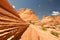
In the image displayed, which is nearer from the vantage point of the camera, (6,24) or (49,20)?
(6,24)

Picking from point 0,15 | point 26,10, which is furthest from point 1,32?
point 26,10

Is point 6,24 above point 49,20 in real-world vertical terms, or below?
below

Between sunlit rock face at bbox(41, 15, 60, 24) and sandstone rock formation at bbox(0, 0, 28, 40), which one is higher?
sunlit rock face at bbox(41, 15, 60, 24)

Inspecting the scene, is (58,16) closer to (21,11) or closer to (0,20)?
(21,11)

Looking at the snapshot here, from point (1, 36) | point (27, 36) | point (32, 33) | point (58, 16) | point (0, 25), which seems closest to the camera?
point (1, 36)

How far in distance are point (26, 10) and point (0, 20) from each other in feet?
125

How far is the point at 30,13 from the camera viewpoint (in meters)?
39.3

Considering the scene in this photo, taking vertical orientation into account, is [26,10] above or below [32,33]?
above

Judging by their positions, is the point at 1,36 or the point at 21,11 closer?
the point at 1,36

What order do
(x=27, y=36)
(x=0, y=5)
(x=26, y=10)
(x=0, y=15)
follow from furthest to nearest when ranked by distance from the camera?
(x=26, y=10) < (x=27, y=36) < (x=0, y=5) < (x=0, y=15)

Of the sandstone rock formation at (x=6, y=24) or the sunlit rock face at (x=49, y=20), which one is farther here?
the sunlit rock face at (x=49, y=20)

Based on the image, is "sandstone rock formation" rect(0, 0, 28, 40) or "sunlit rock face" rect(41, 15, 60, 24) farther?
"sunlit rock face" rect(41, 15, 60, 24)

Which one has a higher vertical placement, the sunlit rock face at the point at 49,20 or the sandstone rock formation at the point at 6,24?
the sunlit rock face at the point at 49,20

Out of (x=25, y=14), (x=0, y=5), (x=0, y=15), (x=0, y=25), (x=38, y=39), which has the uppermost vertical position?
(x=25, y=14)
